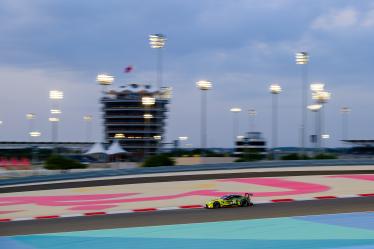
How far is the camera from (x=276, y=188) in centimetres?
2912

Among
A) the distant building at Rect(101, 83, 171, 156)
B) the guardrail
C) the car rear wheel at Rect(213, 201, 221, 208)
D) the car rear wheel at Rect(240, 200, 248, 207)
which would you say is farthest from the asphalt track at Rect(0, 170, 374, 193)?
the distant building at Rect(101, 83, 171, 156)

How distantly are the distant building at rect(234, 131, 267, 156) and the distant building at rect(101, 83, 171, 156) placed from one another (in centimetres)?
2098

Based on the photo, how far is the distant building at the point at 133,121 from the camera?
123m

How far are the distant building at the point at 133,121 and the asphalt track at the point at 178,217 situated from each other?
325 feet

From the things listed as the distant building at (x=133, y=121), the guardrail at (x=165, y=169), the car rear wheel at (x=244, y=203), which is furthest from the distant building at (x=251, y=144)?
the car rear wheel at (x=244, y=203)

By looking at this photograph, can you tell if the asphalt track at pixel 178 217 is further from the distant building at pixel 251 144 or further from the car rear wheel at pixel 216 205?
the distant building at pixel 251 144

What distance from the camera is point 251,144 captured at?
127562mm

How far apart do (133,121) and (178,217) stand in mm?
105421

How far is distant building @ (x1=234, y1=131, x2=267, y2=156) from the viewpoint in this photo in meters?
126

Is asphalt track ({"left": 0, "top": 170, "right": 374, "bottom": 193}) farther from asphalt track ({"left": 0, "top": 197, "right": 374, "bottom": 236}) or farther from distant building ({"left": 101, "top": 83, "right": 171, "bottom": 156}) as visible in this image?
distant building ({"left": 101, "top": 83, "right": 171, "bottom": 156})

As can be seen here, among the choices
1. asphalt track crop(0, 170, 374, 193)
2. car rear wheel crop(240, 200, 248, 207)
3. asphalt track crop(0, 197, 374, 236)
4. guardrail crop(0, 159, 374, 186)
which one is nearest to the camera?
asphalt track crop(0, 197, 374, 236)

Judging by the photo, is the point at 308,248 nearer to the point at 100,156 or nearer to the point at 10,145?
the point at 100,156

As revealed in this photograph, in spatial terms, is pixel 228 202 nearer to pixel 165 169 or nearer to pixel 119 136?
pixel 165 169

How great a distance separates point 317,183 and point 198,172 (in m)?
11.1
